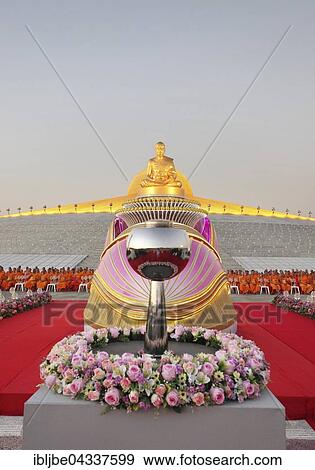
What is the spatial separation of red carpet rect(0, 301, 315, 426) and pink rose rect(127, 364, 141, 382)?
5.03 ft

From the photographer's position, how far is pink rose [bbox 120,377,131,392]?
233 cm

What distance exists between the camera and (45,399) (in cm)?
234

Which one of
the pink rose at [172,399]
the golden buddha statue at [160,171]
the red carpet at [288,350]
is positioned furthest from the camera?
the golden buddha statue at [160,171]

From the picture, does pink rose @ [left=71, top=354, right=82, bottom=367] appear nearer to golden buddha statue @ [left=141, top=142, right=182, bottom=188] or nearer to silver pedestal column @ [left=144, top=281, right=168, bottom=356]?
silver pedestal column @ [left=144, top=281, right=168, bottom=356]

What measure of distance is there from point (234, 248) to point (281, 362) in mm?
16877

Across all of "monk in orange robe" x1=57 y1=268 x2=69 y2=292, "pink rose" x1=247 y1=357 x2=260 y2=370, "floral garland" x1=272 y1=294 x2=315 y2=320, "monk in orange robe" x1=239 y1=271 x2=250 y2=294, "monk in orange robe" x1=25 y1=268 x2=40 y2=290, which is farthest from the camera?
"monk in orange robe" x1=25 y1=268 x2=40 y2=290

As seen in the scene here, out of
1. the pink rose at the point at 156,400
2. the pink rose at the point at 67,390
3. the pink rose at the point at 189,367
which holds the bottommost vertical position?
the pink rose at the point at 156,400

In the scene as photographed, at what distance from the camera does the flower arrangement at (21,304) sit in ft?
25.7

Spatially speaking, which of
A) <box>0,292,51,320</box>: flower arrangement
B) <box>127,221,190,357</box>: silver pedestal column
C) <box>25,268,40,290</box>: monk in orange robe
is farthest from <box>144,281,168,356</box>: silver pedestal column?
<box>25,268,40,290</box>: monk in orange robe

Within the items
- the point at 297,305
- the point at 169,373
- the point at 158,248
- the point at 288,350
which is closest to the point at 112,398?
the point at 169,373

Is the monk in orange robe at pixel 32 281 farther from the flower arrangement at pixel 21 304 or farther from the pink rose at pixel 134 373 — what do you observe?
the pink rose at pixel 134 373

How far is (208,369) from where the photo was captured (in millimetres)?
2451

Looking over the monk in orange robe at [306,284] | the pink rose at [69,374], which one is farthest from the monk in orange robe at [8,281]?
the pink rose at [69,374]

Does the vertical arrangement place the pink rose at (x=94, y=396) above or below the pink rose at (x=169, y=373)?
below
